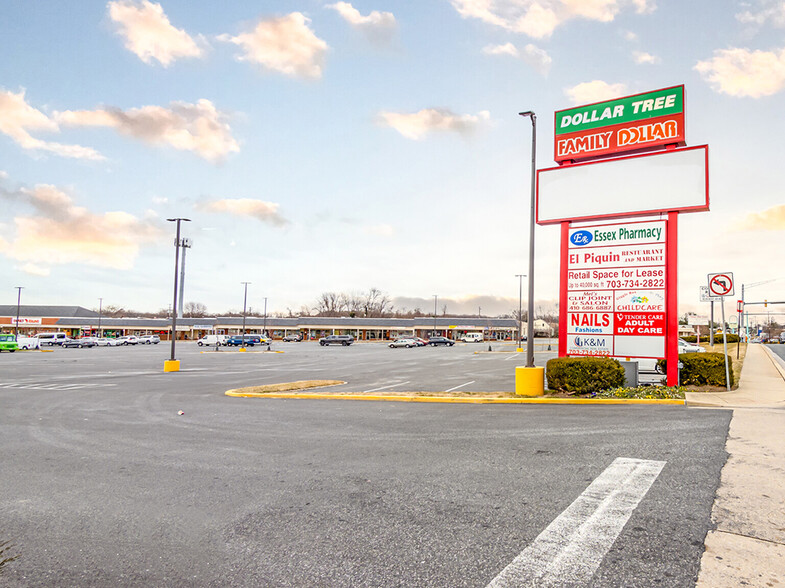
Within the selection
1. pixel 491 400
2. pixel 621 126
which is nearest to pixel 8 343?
pixel 491 400

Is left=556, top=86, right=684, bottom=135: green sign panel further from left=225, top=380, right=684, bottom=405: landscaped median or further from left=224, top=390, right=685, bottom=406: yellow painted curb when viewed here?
left=224, top=390, right=685, bottom=406: yellow painted curb

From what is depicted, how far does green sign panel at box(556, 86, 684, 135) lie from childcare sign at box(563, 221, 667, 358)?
122 inches

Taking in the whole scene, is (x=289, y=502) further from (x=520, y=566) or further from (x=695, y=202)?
(x=695, y=202)

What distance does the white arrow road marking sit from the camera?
329 cm

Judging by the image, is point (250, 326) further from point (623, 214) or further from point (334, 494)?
point (334, 494)

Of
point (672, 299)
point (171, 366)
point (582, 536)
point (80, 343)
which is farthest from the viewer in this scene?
point (80, 343)

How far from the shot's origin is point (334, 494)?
5.08 m

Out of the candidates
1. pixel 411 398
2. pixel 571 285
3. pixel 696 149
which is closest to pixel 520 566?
pixel 411 398

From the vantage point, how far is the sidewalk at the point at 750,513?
130 inches

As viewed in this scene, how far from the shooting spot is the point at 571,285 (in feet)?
48.1

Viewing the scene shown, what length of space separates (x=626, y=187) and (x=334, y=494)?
12.7 meters

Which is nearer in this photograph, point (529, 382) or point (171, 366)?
point (529, 382)

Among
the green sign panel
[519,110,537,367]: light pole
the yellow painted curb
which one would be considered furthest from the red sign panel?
the yellow painted curb

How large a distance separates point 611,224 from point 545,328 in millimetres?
141340
